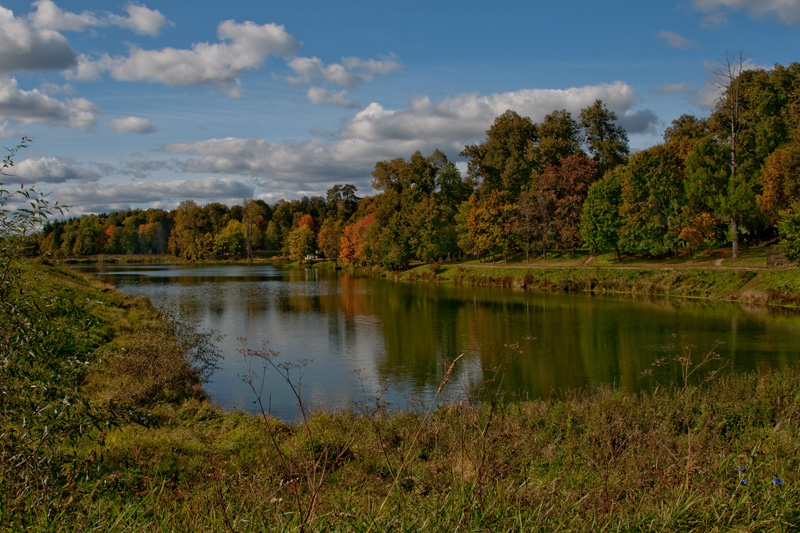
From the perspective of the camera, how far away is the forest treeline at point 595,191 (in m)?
36.4

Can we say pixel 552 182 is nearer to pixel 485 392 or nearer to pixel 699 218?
pixel 699 218

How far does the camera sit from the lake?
14.7 metres

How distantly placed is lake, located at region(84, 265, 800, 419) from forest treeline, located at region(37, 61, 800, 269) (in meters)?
9.42

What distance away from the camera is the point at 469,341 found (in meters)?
21.4

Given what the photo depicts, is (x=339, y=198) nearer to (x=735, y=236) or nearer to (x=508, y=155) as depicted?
(x=508, y=155)

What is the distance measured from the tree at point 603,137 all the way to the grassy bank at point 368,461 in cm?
4619

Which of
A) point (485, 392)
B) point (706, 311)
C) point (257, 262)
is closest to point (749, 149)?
point (706, 311)

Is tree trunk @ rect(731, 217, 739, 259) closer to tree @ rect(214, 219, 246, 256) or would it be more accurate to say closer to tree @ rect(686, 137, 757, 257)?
tree @ rect(686, 137, 757, 257)

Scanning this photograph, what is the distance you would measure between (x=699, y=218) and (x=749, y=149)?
6.34 m

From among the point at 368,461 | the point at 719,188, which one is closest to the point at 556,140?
the point at 719,188

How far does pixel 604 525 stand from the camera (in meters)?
3.57

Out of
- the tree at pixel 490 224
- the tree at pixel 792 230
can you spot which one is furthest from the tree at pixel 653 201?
the tree at pixel 490 224

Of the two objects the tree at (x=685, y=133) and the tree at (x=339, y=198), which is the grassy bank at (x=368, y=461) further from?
the tree at (x=339, y=198)

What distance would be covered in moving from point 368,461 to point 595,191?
41464mm
